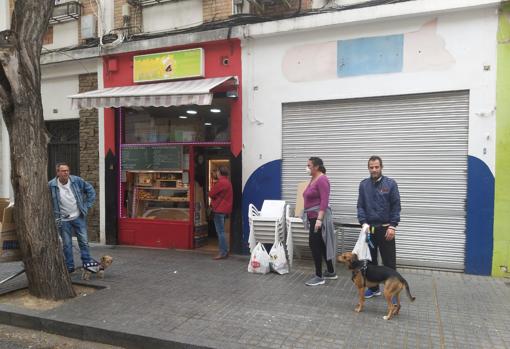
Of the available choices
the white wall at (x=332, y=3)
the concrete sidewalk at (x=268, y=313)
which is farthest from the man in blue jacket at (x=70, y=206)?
the white wall at (x=332, y=3)

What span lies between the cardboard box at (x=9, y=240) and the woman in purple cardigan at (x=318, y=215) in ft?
13.0

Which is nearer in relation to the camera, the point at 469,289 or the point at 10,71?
the point at 10,71

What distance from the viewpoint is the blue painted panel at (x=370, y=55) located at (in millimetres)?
6977

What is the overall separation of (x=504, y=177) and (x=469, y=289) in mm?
1761

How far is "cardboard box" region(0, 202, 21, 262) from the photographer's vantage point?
18.5 feet

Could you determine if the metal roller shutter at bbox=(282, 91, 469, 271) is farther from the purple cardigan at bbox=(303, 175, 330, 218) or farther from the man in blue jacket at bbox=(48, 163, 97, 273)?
the man in blue jacket at bbox=(48, 163, 97, 273)

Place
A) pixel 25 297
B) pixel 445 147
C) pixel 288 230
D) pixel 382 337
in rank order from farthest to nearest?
pixel 288 230 → pixel 445 147 → pixel 25 297 → pixel 382 337

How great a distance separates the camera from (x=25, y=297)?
18.6ft

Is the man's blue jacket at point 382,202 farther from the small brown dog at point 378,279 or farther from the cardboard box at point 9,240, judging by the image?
the cardboard box at point 9,240

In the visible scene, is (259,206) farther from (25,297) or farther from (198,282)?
(25,297)

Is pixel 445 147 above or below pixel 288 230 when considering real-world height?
above

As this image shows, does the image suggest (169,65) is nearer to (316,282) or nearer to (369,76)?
(369,76)

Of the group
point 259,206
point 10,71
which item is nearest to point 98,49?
point 10,71

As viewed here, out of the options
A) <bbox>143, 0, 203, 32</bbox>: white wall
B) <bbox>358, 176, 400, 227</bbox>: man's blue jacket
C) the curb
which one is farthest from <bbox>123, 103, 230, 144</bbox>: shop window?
the curb
